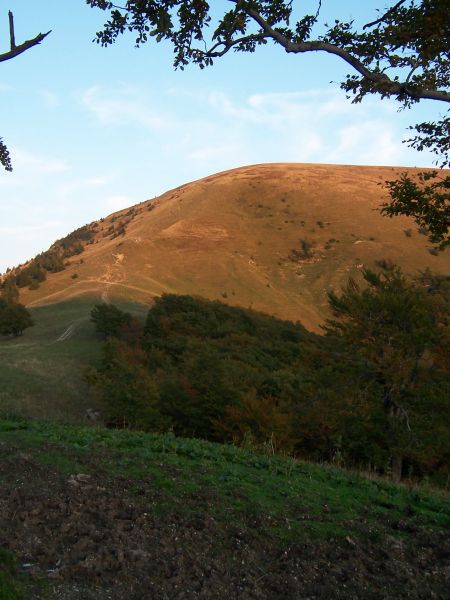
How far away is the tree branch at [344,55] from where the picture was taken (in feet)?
19.4

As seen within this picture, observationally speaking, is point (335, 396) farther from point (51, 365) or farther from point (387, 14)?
point (51, 365)

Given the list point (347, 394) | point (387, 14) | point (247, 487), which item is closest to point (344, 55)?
point (387, 14)

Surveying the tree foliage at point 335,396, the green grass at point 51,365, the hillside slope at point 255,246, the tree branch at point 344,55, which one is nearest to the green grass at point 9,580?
the tree branch at point 344,55

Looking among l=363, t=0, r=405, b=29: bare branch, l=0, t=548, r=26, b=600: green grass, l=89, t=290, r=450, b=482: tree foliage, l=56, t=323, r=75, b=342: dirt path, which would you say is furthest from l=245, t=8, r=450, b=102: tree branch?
l=56, t=323, r=75, b=342: dirt path

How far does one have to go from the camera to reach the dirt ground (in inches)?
154

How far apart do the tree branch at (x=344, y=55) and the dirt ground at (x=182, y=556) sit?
14.4 feet

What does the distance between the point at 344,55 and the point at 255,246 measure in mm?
73077

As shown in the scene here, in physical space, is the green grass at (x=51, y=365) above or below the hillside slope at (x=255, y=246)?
below

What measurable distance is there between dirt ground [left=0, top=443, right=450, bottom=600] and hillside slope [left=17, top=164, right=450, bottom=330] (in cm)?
4706

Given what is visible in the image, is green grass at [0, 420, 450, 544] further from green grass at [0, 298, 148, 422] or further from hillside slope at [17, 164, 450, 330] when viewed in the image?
hillside slope at [17, 164, 450, 330]

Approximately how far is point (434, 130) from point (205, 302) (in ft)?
130

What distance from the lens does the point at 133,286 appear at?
2247 inches

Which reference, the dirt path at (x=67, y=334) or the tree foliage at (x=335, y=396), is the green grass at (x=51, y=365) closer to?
the dirt path at (x=67, y=334)

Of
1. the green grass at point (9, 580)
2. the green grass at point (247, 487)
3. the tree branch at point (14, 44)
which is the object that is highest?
the tree branch at point (14, 44)
